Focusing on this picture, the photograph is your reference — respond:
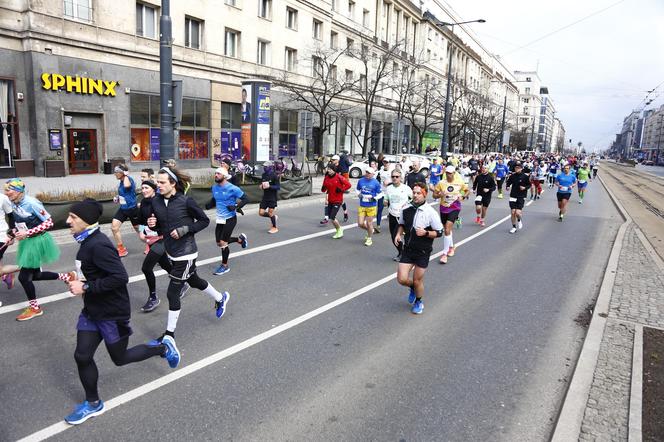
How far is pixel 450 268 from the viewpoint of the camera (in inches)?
368

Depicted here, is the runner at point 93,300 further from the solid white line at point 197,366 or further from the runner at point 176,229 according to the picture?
the runner at point 176,229

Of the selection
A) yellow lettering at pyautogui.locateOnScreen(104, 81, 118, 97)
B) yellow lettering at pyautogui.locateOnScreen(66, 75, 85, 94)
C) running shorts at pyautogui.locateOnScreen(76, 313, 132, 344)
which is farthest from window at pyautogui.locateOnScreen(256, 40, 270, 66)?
running shorts at pyautogui.locateOnScreen(76, 313, 132, 344)

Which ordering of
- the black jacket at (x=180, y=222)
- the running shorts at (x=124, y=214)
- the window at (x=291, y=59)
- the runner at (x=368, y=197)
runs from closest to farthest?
the black jacket at (x=180, y=222), the running shorts at (x=124, y=214), the runner at (x=368, y=197), the window at (x=291, y=59)

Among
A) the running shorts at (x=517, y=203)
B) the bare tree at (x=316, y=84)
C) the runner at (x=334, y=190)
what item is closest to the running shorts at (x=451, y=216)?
the runner at (x=334, y=190)

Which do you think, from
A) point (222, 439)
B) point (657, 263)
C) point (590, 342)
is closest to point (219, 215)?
point (222, 439)

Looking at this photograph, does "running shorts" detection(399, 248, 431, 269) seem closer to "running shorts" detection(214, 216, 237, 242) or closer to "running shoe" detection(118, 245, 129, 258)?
"running shorts" detection(214, 216, 237, 242)

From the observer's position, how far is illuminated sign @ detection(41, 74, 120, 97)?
69.3 ft

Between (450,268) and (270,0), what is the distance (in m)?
29.6

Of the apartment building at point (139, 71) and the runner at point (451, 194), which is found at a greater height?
the apartment building at point (139, 71)

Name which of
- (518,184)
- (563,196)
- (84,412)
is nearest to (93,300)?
(84,412)

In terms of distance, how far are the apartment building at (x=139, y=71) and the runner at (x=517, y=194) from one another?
35.5 feet

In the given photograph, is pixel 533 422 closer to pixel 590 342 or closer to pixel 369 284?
pixel 590 342

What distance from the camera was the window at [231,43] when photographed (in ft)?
100

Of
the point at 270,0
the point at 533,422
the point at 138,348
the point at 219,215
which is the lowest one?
the point at 533,422
